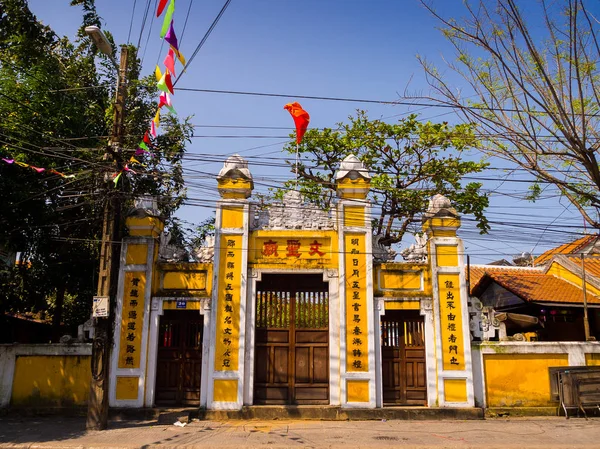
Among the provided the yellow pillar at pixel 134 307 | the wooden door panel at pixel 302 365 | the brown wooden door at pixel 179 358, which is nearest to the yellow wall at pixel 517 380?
the wooden door panel at pixel 302 365

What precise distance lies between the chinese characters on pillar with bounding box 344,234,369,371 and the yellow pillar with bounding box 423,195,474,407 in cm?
155

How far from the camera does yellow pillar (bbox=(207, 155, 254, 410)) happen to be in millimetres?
11172

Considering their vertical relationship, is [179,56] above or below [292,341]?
above

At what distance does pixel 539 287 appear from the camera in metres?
16.7

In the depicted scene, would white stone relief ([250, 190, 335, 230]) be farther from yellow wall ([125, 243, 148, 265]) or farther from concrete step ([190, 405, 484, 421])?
concrete step ([190, 405, 484, 421])

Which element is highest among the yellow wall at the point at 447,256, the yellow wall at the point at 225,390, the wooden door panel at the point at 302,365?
the yellow wall at the point at 447,256

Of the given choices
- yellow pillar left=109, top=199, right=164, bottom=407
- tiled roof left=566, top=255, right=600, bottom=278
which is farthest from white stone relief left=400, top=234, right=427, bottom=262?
tiled roof left=566, top=255, right=600, bottom=278

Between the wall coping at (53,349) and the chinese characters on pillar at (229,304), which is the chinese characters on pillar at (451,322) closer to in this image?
the chinese characters on pillar at (229,304)

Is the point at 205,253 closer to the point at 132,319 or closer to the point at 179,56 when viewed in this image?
the point at 132,319

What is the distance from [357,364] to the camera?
11.3 meters

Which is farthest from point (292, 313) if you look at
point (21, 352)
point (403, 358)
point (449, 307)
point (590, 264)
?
point (590, 264)

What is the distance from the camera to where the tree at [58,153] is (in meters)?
11.5

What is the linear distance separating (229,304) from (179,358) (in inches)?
67.4

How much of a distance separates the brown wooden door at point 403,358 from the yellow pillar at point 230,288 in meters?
3.21
